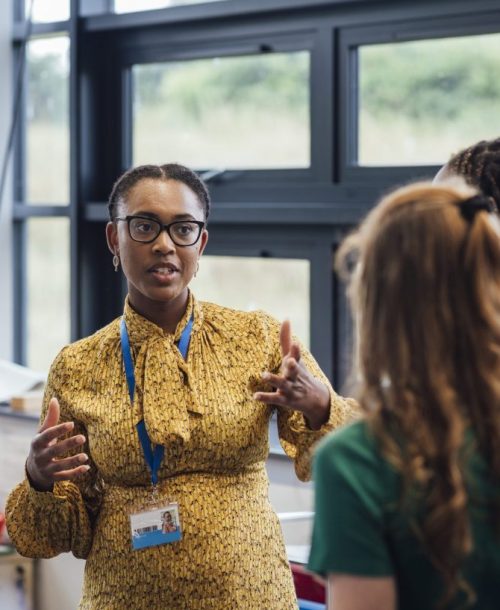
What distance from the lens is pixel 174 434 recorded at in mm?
1836

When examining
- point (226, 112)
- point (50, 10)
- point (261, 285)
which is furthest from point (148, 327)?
point (50, 10)

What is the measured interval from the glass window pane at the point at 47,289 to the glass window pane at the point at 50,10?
0.82 metres

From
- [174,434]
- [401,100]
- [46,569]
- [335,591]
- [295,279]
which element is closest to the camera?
[335,591]

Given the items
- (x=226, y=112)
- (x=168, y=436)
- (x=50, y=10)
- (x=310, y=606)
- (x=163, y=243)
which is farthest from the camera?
(x=50, y=10)

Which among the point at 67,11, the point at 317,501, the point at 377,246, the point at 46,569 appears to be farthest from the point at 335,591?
the point at 67,11

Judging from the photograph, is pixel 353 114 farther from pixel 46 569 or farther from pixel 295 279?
pixel 46 569

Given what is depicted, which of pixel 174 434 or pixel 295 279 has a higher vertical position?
pixel 295 279

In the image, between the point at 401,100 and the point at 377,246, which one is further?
the point at 401,100

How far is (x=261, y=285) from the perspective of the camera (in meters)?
3.70

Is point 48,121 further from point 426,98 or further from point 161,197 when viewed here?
point 161,197

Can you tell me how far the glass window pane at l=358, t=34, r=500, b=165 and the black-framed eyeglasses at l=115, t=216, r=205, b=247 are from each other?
4.64ft

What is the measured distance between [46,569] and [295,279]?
149 centimetres

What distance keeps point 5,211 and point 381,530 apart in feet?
11.6

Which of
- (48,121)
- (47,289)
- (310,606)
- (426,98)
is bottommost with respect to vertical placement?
(310,606)
